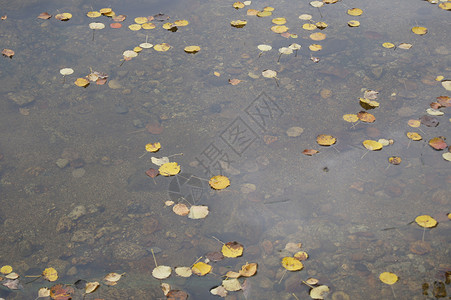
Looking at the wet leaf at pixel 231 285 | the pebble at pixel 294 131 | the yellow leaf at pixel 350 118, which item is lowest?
the wet leaf at pixel 231 285

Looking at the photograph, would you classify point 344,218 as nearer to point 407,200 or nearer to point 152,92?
point 407,200

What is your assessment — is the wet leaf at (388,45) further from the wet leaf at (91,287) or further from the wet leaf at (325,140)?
the wet leaf at (91,287)

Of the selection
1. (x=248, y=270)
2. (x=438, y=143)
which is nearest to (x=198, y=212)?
(x=248, y=270)

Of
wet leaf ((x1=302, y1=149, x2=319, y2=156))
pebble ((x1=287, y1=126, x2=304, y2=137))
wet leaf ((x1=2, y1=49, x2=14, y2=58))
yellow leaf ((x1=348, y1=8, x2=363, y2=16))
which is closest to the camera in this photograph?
wet leaf ((x1=302, y1=149, x2=319, y2=156))

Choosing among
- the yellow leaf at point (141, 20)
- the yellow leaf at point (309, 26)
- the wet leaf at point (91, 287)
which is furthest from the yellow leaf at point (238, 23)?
the wet leaf at point (91, 287)

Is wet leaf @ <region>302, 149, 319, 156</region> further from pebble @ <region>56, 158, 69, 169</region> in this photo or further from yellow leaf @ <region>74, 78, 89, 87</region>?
yellow leaf @ <region>74, 78, 89, 87</region>

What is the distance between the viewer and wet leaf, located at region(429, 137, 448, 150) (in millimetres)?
3027

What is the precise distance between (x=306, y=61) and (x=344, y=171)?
4.65 feet

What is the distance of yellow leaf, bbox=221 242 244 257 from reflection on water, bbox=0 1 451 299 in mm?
34

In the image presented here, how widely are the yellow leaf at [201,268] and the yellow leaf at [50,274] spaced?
2.76 feet

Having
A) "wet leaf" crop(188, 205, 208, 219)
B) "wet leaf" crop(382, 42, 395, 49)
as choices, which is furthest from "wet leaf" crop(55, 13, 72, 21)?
"wet leaf" crop(382, 42, 395, 49)

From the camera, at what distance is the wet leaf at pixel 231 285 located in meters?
2.26

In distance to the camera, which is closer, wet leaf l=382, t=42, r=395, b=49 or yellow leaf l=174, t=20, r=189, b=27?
wet leaf l=382, t=42, r=395, b=49

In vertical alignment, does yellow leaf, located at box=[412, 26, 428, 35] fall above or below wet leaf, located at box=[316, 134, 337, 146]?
above
